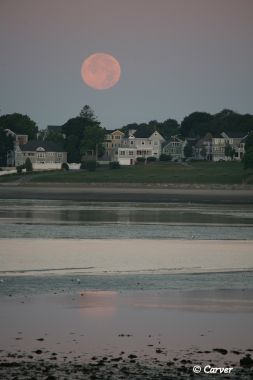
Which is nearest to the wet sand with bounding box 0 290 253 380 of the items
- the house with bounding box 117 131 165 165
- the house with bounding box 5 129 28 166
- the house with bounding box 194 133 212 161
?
the house with bounding box 5 129 28 166

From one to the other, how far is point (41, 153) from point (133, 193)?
246ft

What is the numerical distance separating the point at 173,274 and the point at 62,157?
142992 millimetres

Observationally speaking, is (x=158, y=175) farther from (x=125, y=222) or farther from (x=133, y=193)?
(x=125, y=222)

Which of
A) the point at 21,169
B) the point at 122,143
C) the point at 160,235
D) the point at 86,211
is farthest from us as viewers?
the point at 122,143

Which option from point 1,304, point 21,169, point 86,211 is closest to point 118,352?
point 1,304

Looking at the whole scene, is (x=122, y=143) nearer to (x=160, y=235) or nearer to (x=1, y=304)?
(x=160, y=235)

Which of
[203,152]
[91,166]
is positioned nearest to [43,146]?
[91,166]

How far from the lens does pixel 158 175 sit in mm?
129750

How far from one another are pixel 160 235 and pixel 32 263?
14540 mm

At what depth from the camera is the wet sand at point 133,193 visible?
8844cm

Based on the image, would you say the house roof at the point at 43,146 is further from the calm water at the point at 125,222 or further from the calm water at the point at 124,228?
the calm water at the point at 125,222

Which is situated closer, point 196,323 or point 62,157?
point 196,323

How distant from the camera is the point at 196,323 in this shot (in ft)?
62.9

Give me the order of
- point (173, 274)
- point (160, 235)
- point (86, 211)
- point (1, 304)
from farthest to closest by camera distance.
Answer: point (86, 211) → point (160, 235) → point (173, 274) → point (1, 304)
